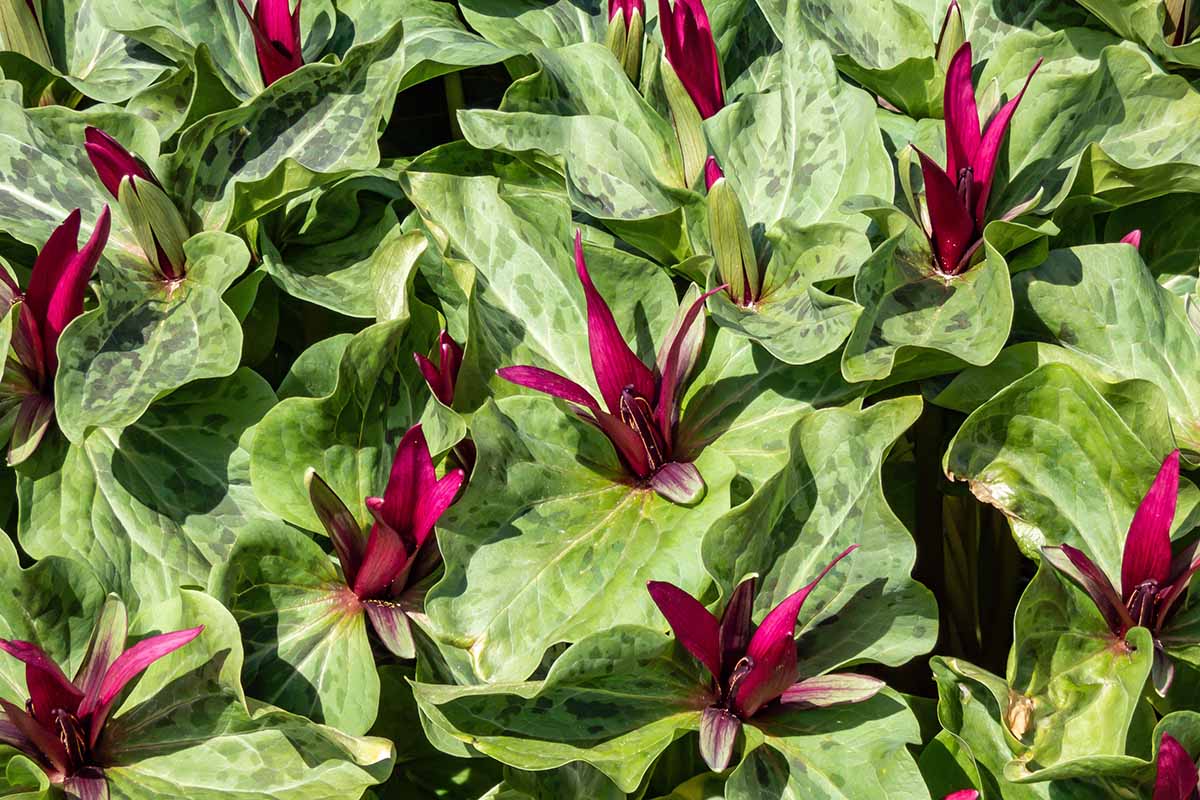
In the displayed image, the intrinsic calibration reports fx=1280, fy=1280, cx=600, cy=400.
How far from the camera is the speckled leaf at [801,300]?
3.83ft

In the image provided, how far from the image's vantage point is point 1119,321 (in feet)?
4.18

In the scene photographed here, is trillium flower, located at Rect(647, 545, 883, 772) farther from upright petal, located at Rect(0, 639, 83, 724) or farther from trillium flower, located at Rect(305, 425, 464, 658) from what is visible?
upright petal, located at Rect(0, 639, 83, 724)

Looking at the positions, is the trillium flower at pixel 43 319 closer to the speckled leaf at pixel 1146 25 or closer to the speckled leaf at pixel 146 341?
the speckled leaf at pixel 146 341

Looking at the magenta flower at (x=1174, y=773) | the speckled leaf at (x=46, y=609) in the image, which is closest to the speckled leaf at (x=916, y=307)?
the magenta flower at (x=1174, y=773)

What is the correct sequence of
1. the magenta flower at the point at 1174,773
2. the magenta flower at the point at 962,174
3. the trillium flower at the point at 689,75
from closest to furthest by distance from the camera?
the magenta flower at the point at 1174,773, the magenta flower at the point at 962,174, the trillium flower at the point at 689,75

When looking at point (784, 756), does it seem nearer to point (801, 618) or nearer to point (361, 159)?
point (801, 618)

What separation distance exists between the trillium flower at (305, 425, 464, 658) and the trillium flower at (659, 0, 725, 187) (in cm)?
49

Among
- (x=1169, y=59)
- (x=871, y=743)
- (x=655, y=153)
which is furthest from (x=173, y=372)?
(x=1169, y=59)

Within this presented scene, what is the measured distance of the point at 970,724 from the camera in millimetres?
1094

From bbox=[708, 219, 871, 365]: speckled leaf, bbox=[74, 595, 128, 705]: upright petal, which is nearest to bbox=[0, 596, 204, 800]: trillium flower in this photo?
bbox=[74, 595, 128, 705]: upright petal

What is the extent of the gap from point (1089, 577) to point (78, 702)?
0.85 metres

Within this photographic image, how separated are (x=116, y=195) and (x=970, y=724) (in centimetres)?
98

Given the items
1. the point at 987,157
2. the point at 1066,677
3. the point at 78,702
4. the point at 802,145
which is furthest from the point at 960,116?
the point at 78,702

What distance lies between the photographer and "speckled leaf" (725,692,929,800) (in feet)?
3.39
